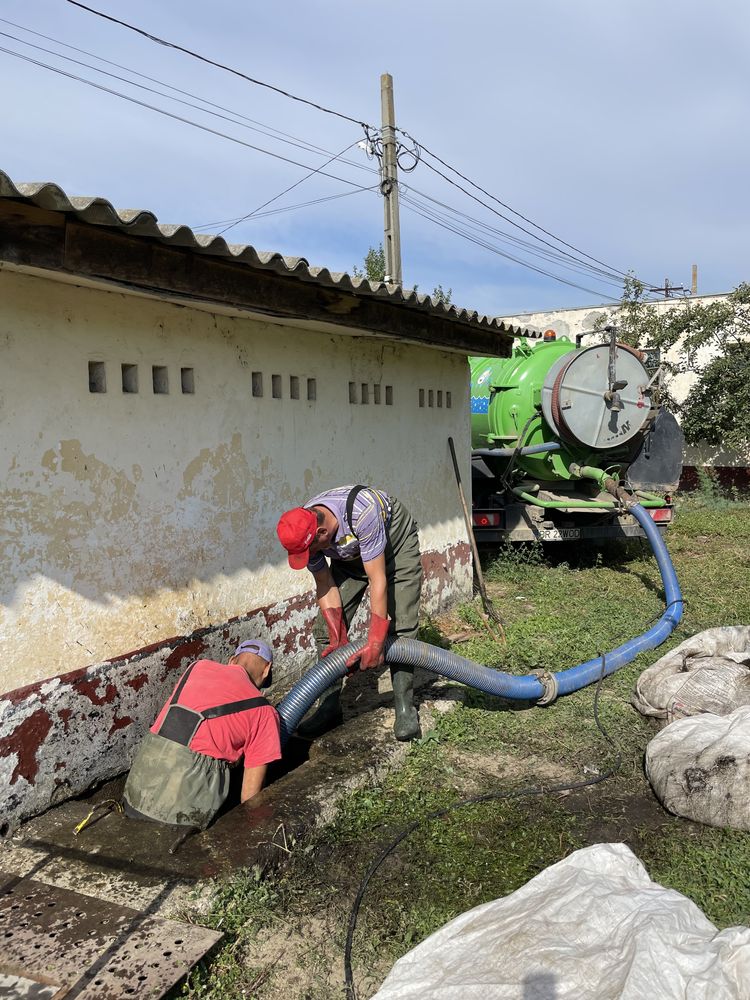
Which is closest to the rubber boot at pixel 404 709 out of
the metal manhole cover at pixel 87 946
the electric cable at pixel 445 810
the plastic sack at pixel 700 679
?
the electric cable at pixel 445 810

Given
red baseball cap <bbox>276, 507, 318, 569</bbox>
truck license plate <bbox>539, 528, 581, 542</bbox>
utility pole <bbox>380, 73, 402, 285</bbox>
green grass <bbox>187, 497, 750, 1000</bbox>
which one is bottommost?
green grass <bbox>187, 497, 750, 1000</bbox>

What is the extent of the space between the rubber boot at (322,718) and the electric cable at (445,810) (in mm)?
1191

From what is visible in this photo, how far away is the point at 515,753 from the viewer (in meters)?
4.63

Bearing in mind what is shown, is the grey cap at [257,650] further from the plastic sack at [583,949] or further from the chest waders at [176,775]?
the plastic sack at [583,949]

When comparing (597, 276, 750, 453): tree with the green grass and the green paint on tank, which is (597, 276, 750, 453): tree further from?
the green grass

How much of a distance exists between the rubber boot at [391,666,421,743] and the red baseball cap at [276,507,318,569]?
1.18 m

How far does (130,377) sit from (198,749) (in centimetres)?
204

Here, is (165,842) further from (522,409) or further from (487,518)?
(522,409)

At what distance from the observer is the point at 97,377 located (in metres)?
4.07

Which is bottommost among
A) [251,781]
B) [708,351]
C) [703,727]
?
[251,781]

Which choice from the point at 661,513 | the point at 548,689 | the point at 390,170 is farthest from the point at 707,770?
the point at 390,170

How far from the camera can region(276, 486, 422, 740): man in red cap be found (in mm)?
4172

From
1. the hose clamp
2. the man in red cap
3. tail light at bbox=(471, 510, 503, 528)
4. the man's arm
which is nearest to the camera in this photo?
the man's arm

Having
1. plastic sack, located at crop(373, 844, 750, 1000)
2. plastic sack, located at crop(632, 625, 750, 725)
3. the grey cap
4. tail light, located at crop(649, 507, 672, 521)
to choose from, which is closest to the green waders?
the grey cap
